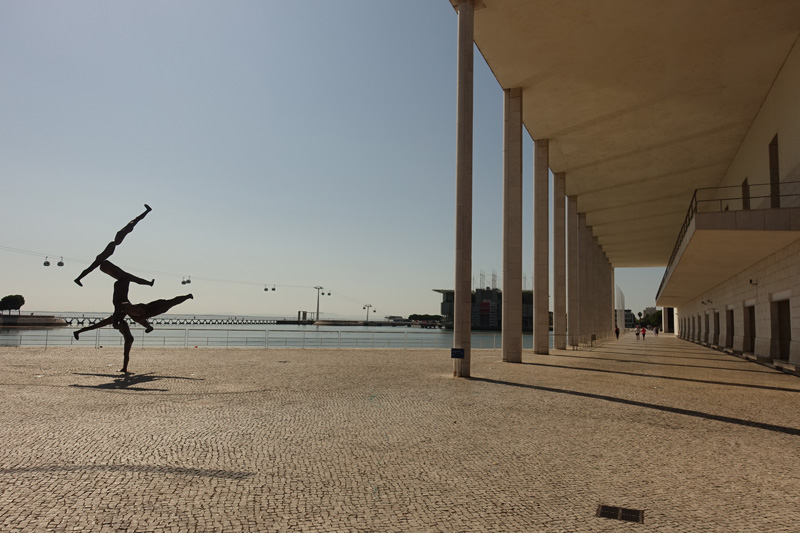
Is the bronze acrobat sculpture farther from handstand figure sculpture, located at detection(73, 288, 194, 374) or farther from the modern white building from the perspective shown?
the modern white building

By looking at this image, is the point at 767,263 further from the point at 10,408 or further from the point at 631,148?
the point at 10,408

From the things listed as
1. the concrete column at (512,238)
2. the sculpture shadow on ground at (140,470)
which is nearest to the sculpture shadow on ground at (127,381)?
the sculpture shadow on ground at (140,470)

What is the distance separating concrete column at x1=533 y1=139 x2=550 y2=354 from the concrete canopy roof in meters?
1.48

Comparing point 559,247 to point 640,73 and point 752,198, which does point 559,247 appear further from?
point 640,73

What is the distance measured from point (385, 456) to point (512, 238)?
14.5 m

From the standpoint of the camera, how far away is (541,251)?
933 inches

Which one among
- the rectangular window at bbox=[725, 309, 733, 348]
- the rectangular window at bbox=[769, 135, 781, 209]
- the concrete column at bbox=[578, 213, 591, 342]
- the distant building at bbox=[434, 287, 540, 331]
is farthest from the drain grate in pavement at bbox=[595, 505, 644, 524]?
the distant building at bbox=[434, 287, 540, 331]

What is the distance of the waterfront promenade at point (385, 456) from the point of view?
3.79m

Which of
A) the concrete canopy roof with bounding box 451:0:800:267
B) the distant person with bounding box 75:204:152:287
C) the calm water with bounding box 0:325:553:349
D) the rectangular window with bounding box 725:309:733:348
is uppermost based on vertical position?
the concrete canopy roof with bounding box 451:0:800:267

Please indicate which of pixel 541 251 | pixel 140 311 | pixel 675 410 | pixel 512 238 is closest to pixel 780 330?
pixel 541 251

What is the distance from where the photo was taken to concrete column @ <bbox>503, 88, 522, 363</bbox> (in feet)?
59.5

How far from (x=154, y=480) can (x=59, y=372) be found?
9750mm

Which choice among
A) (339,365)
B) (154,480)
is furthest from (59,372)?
(154,480)

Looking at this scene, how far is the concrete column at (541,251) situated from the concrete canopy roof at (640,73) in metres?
1.48
